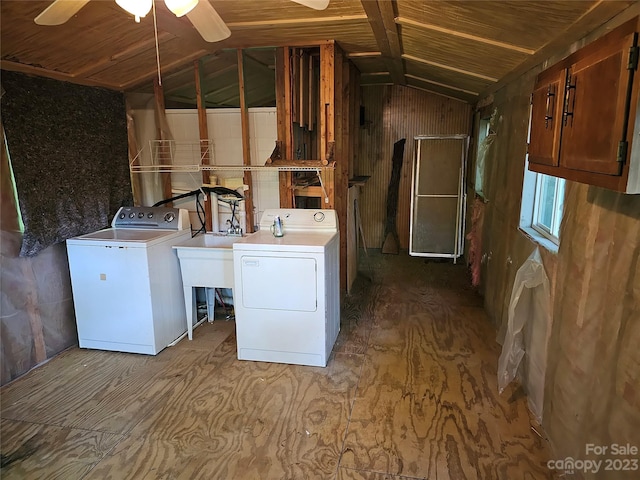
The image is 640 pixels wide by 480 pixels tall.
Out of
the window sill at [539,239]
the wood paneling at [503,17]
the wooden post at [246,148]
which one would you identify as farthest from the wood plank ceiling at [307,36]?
the window sill at [539,239]

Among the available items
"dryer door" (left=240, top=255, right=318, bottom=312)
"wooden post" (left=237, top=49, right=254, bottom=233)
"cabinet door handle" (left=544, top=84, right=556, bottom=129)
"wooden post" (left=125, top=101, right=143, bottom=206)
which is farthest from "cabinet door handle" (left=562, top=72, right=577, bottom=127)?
"wooden post" (left=125, top=101, right=143, bottom=206)

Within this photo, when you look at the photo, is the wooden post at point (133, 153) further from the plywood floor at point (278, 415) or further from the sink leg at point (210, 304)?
the plywood floor at point (278, 415)

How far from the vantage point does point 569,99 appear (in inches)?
67.1

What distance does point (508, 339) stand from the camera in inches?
103

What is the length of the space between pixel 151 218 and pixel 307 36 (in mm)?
1980

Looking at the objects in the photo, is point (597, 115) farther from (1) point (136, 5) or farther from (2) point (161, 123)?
(2) point (161, 123)

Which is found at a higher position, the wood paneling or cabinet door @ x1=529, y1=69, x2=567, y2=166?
the wood paneling

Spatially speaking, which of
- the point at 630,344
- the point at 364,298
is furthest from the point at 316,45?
the point at 630,344

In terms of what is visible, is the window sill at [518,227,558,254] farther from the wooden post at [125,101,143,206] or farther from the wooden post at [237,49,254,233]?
the wooden post at [125,101,143,206]

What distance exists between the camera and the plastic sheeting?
241 cm

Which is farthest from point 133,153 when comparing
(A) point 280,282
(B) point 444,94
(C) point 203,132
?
(B) point 444,94

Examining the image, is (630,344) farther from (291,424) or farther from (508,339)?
(291,424)

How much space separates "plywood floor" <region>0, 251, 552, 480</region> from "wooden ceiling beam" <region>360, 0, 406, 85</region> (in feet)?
7.64

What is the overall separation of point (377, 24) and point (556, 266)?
6.15 ft
